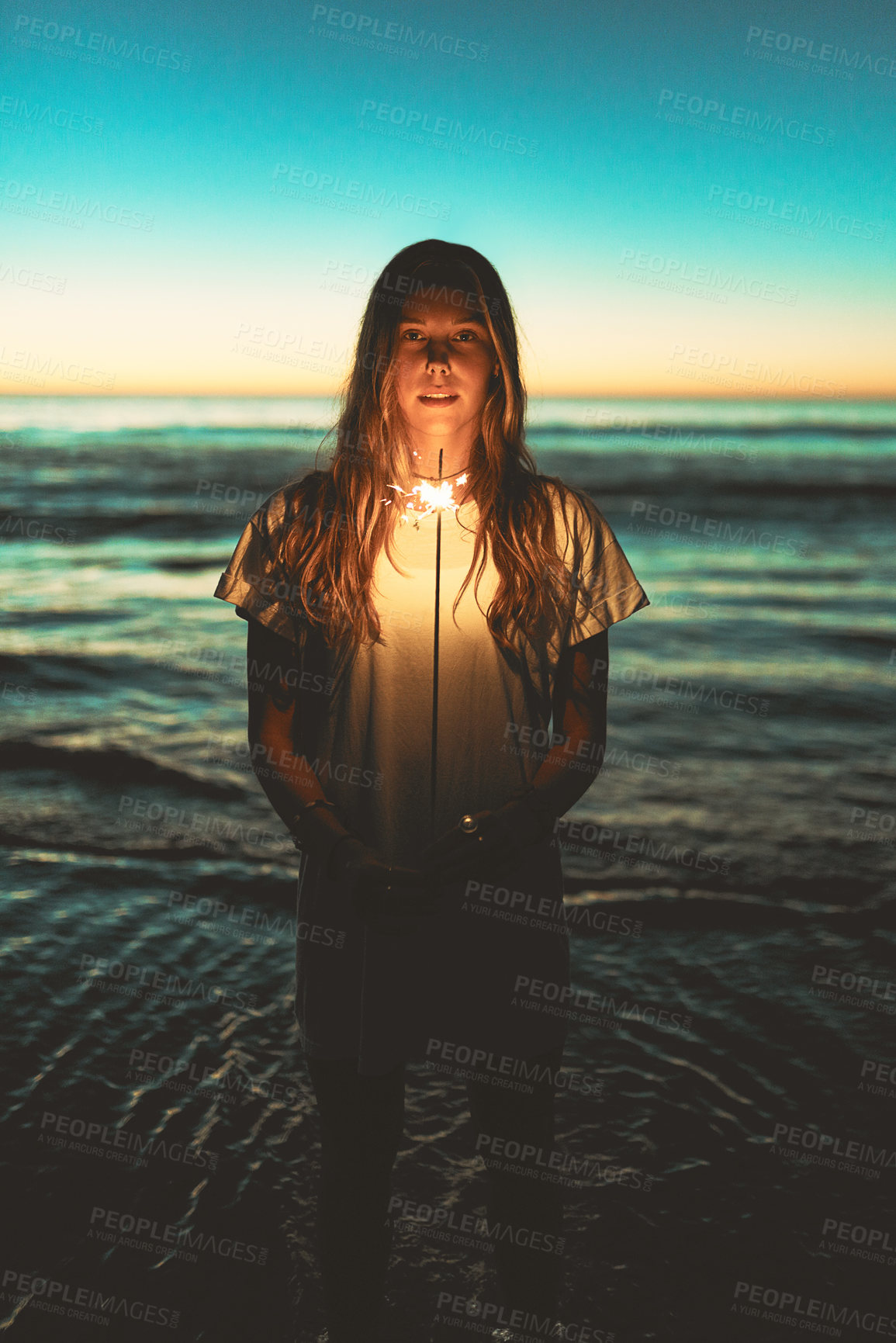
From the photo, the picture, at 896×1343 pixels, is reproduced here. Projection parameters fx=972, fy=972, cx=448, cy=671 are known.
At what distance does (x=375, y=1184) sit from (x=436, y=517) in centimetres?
156

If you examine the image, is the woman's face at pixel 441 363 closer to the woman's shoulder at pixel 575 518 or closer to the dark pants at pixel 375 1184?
the woman's shoulder at pixel 575 518

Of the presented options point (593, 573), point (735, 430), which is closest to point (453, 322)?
point (593, 573)

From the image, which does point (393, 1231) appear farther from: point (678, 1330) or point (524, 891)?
point (524, 891)

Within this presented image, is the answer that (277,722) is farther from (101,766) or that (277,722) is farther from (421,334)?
(101,766)

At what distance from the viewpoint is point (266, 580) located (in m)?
2.19

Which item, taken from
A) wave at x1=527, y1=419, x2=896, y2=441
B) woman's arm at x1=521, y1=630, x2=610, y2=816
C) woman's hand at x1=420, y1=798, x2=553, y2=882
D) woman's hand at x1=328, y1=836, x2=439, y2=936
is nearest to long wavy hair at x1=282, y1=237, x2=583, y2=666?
woman's arm at x1=521, y1=630, x2=610, y2=816

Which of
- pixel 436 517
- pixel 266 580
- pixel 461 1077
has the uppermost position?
pixel 436 517

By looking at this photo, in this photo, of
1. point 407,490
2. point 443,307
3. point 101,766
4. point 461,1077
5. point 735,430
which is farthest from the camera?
point 735,430

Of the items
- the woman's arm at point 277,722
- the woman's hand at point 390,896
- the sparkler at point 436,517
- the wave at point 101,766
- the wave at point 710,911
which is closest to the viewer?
the woman's hand at point 390,896

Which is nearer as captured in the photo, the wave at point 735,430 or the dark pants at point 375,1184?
the dark pants at point 375,1184

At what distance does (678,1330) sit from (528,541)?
2.35 m

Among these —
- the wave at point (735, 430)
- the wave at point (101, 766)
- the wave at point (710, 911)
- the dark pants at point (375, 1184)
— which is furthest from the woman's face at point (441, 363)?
the wave at point (735, 430)

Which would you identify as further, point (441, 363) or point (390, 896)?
point (441, 363)

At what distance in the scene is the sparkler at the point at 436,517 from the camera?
82.7 inches
